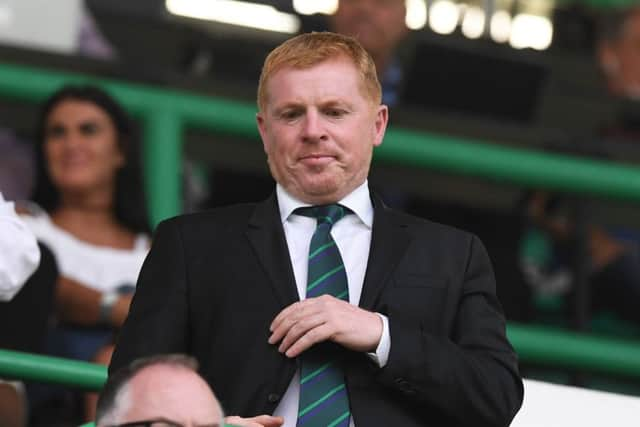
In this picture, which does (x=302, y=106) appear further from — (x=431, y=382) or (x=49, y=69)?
(x=49, y=69)

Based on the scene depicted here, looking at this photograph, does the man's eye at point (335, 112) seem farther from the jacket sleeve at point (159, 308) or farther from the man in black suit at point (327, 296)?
the jacket sleeve at point (159, 308)

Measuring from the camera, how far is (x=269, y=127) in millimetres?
2250

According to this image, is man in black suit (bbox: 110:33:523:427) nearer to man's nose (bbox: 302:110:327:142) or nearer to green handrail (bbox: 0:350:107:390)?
man's nose (bbox: 302:110:327:142)

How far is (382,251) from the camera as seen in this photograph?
87.7 inches

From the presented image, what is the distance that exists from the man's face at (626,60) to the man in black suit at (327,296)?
2.82 meters

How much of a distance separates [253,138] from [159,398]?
220 cm

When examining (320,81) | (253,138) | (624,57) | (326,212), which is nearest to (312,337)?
(326,212)

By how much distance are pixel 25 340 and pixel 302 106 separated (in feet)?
3.97

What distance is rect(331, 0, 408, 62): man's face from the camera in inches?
167

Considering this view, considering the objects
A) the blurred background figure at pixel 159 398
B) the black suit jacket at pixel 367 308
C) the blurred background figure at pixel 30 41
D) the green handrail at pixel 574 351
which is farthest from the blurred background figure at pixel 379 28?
the blurred background figure at pixel 159 398

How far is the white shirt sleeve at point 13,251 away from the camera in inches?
108

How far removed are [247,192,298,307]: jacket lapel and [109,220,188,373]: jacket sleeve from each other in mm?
109

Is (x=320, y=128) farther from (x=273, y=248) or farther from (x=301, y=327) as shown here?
(x=301, y=327)

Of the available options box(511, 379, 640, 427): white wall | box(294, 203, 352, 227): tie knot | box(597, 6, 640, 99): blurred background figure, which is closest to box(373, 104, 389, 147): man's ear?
box(294, 203, 352, 227): tie knot
